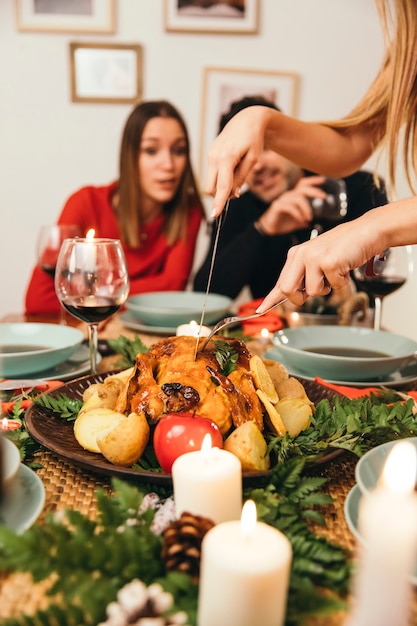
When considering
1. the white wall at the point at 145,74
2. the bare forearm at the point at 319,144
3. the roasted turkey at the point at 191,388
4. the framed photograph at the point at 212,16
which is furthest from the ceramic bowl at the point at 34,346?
the framed photograph at the point at 212,16

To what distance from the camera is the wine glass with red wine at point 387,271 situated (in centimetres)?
138

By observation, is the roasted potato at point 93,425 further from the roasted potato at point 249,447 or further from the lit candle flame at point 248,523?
the lit candle flame at point 248,523

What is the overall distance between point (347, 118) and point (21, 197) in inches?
100

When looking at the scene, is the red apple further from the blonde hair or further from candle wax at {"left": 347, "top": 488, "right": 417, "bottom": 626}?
the blonde hair

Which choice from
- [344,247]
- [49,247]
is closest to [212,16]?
[49,247]

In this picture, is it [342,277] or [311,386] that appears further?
[311,386]

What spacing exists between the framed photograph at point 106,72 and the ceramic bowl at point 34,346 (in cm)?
241

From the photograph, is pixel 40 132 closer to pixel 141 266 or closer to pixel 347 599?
pixel 141 266

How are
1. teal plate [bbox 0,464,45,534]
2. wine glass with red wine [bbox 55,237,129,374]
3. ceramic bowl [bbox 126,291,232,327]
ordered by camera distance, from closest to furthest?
1. teal plate [bbox 0,464,45,534]
2. wine glass with red wine [bbox 55,237,129,374]
3. ceramic bowl [bbox 126,291,232,327]

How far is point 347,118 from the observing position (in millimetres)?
1444

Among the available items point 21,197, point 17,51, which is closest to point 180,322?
point 21,197

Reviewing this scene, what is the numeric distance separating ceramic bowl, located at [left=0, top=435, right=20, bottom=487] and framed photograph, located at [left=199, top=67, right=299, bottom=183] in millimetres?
3143

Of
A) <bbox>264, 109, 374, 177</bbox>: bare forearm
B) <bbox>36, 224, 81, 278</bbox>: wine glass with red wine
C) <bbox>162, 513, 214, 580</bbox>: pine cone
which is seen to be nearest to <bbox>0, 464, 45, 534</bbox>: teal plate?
<bbox>162, 513, 214, 580</bbox>: pine cone

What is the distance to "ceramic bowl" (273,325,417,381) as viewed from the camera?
1106mm
